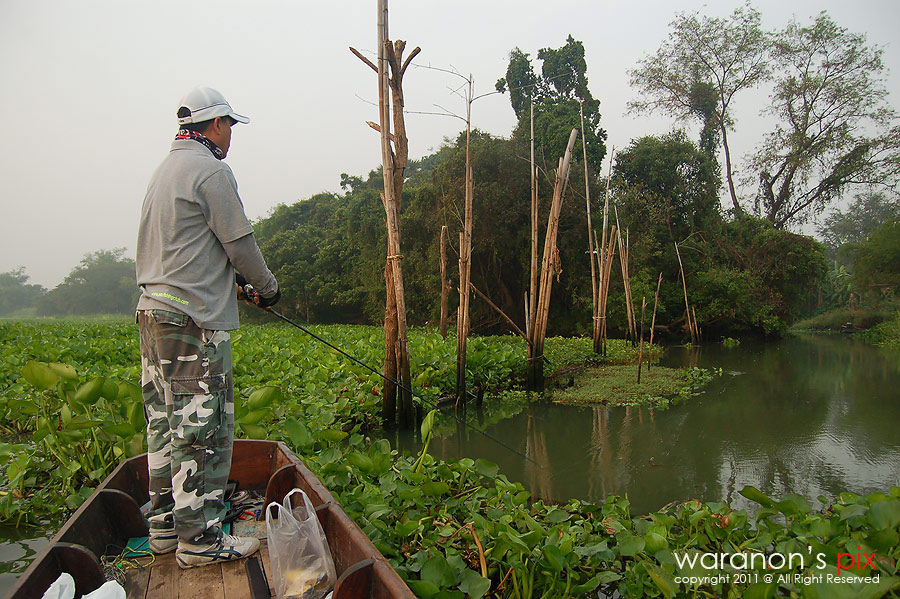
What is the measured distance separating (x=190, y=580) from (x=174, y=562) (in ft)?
0.62

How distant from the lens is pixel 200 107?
2090 mm

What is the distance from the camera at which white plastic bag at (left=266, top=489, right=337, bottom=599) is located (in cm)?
162

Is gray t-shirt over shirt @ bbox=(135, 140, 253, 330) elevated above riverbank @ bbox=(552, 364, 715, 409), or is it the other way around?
gray t-shirt over shirt @ bbox=(135, 140, 253, 330)

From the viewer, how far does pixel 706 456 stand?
15.7 ft

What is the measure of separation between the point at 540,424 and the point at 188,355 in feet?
15.6

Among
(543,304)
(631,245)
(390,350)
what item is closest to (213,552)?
(390,350)

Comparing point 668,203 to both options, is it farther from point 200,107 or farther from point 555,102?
point 200,107

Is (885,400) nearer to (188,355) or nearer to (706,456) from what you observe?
(706,456)

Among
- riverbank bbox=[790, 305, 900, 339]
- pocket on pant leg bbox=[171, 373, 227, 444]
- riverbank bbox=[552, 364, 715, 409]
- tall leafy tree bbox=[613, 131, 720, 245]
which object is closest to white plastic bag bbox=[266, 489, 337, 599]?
pocket on pant leg bbox=[171, 373, 227, 444]

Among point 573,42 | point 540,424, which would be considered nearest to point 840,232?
point 573,42

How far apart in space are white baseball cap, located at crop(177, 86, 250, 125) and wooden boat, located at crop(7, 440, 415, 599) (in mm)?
1416

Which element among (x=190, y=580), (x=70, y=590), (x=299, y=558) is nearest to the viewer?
(x=70, y=590)

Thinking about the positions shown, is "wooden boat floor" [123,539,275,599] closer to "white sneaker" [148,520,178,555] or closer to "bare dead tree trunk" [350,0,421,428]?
"white sneaker" [148,520,178,555]

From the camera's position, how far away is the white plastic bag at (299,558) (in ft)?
5.32
